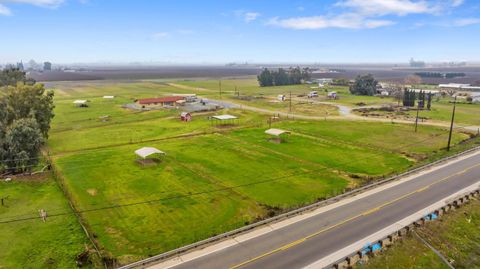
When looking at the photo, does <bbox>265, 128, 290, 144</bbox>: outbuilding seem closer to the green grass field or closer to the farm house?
the green grass field

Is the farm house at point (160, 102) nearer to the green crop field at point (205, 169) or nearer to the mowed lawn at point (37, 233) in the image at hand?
the green crop field at point (205, 169)

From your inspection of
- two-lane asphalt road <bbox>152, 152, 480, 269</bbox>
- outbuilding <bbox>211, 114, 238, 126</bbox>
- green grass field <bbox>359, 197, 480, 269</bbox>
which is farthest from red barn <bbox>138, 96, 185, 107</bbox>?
green grass field <bbox>359, 197, 480, 269</bbox>

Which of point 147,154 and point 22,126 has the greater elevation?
point 22,126

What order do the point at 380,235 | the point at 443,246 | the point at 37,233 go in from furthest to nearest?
the point at 37,233 < the point at 380,235 < the point at 443,246

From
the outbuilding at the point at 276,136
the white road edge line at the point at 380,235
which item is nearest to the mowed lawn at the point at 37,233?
the white road edge line at the point at 380,235

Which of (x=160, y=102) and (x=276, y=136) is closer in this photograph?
(x=276, y=136)

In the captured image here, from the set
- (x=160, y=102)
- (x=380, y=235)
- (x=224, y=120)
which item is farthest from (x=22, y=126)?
(x=160, y=102)

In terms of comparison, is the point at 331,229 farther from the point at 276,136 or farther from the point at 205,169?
the point at 276,136
